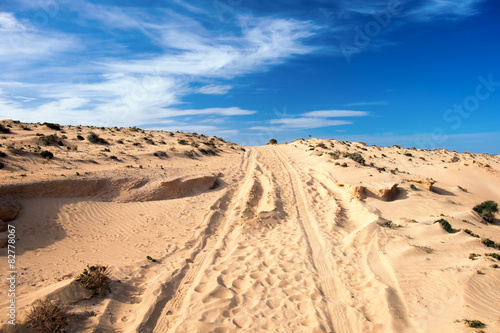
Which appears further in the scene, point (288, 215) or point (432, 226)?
point (288, 215)

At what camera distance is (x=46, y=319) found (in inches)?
167

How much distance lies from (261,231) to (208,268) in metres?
2.98

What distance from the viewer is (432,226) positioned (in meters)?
9.54

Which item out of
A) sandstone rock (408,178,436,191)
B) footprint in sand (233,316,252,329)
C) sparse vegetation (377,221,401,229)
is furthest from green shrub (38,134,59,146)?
sandstone rock (408,178,436,191)

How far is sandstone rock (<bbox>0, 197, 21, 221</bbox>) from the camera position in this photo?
24.1ft

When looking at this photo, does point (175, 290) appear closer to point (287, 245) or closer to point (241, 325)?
point (241, 325)

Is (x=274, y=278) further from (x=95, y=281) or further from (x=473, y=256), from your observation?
(x=473, y=256)

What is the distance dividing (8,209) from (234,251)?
20.9ft

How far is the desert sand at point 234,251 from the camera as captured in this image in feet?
16.9

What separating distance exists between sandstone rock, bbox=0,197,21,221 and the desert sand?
0.04 metres

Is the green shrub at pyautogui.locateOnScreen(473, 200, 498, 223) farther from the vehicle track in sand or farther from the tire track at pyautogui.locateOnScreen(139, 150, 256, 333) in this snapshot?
the tire track at pyautogui.locateOnScreen(139, 150, 256, 333)

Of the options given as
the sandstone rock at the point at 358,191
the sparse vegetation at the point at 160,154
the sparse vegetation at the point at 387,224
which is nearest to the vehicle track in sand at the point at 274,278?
the sparse vegetation at the point at 387,224

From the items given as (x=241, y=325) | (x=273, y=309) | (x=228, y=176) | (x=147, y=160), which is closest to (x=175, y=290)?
(x=241, y=325)

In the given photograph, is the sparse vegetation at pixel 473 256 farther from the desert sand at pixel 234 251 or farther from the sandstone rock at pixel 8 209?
the sandstone rock at pixel 8 209
